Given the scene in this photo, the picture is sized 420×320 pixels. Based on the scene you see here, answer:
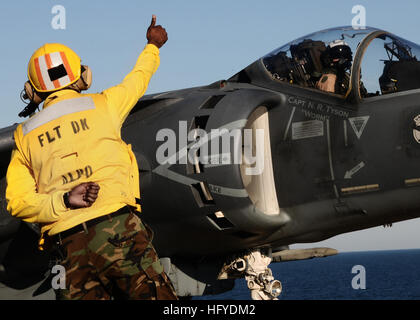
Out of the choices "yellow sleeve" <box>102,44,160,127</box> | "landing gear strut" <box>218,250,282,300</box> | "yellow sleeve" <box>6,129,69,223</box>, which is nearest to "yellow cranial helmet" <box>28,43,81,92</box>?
"yellow sleeve" <box>102,44,160,127</box>

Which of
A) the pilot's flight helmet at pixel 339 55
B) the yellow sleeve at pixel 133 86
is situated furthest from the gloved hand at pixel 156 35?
the pilot's flight helmet at pixel 339 55

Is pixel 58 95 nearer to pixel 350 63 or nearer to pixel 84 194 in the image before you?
pixel 84 194

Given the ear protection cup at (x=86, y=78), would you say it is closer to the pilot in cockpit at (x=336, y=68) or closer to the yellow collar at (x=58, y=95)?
the yellow collar at (x=58, y=95)

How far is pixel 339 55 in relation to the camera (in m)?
6.29

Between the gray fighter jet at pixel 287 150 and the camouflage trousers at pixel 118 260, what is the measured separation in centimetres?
234

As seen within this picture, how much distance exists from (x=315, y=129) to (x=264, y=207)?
0.90 meters

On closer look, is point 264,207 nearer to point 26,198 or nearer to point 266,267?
point 266,267

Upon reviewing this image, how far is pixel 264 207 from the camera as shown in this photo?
20.3ft

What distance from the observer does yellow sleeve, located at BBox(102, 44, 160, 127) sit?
375cm

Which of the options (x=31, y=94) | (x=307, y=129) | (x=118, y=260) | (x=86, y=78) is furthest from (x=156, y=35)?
(x=307, y=129)

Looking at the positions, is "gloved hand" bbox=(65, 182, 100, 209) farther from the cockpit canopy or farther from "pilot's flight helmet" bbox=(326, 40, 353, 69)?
"pilot's flight helmet" bbox=(326, 40, 353, 69)

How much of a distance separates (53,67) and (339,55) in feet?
11.2

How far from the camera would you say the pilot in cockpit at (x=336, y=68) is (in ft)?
20.3
